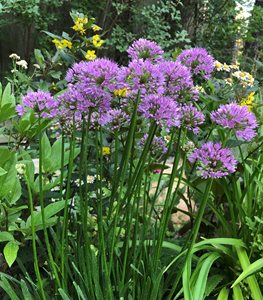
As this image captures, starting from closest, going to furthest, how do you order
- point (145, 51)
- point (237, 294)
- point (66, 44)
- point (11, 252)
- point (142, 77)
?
1. point (142, 77)
2. point (145, 51)
3. point (11, 252)
4. point (237, 294)
5. point (66, 44)

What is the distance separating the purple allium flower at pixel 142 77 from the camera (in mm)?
942

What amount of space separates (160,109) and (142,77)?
0.25 feet

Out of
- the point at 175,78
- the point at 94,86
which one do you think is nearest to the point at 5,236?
the point at 94,86

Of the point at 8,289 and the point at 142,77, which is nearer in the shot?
the point at 142,77

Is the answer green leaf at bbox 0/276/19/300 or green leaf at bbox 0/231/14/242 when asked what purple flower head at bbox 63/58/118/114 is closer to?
green leaf at bbox 0/231/14/242

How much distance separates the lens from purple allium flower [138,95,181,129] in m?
0.96

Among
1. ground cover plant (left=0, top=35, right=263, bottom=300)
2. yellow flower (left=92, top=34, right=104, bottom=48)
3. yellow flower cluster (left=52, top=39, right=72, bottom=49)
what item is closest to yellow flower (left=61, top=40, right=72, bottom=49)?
yellow flower cluster (left=52, top=39, right=72, bottom=49)

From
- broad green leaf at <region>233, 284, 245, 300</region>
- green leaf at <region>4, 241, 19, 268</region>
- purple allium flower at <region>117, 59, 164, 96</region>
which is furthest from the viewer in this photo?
broad green leaf at <region>233, 284, 245, 300</region>

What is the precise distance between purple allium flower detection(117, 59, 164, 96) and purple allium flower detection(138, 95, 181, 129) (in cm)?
2

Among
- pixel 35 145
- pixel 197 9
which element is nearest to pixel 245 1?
pixel 197 9

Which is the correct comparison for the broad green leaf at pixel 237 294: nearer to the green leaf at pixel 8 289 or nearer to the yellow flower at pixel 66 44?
the green leaf at pixel 8 289

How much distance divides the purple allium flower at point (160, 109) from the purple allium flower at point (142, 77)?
2 centimetres

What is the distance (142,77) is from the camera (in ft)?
3.09

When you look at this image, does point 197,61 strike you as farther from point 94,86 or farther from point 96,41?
point 96,41
